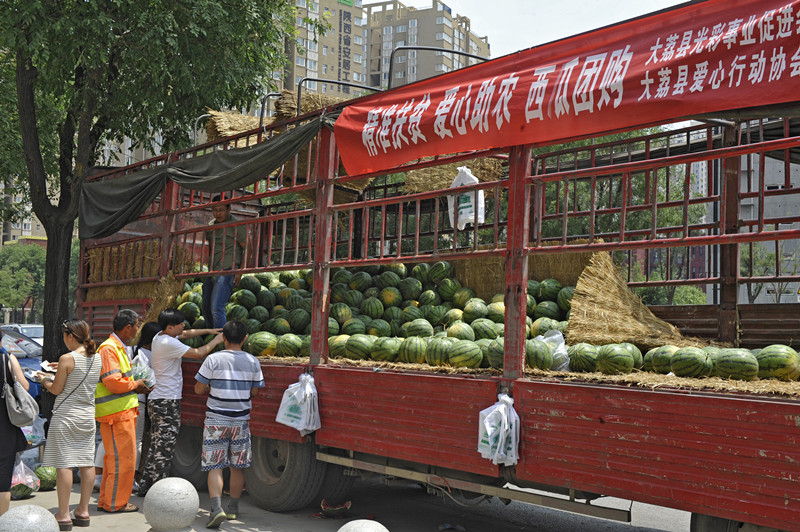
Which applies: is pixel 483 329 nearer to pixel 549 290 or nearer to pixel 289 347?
pixel 549 290

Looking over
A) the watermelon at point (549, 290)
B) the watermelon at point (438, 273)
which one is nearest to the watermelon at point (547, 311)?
the watermelon at point (549, 290)

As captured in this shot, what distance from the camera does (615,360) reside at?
18.7ft

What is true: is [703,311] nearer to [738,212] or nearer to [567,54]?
[738,212]

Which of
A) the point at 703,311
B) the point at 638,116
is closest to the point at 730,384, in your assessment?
the point at 638,116

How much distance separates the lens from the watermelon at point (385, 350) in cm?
701

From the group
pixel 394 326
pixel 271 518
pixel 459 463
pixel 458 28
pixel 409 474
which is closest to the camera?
pixel 459 463

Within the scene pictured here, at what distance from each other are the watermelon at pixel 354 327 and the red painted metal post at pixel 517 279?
260cm

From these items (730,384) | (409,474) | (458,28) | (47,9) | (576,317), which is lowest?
(409,474)

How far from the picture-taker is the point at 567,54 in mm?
5297

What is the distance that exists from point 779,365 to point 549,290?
124 inches

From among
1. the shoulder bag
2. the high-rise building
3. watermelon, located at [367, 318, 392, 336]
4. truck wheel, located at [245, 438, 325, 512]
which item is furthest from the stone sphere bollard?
the high-rise building

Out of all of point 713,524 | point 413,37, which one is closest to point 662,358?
point 713,524

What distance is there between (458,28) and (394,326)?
407 ft

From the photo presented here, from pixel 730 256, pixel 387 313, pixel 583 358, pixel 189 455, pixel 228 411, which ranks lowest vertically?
pixel 189 455
